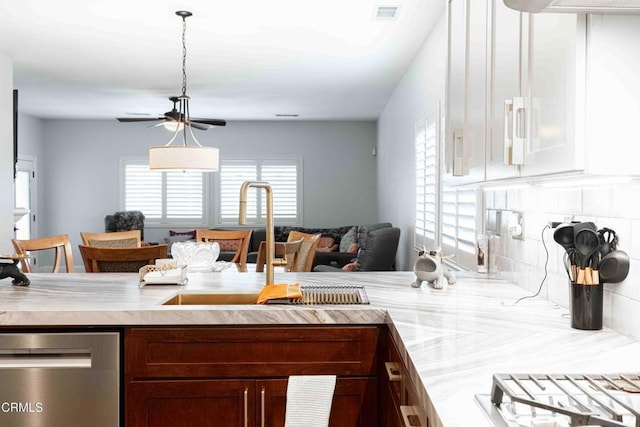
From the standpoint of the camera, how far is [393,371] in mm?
1819

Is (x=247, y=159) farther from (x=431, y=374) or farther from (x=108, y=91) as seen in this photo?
(x=431, y=374)

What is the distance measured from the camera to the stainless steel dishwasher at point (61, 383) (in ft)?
6.67

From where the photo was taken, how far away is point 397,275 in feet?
9.45

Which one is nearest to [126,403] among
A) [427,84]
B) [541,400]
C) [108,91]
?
[541,400]

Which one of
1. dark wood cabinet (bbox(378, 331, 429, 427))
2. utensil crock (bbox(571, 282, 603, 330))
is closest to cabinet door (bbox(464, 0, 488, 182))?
utensil crock (bbox(571, 282, 603, 330))

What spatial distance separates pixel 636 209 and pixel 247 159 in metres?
9.40

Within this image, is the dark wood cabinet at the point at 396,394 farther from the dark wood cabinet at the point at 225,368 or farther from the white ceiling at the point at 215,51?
the white ceiling at the point at 215,51

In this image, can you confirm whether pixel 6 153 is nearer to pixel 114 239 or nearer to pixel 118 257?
pixel 114 239

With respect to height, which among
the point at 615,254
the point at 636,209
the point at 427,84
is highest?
the point at 427,84

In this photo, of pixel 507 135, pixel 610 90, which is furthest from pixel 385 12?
pixel 610 90

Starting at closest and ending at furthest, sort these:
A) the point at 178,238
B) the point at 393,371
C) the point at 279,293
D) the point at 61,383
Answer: the point at 393,371 → the point at 61,383 → the point at 279,293 → the point at 178,238

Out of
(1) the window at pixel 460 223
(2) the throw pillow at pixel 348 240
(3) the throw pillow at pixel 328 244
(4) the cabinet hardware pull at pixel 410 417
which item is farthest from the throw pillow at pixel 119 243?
(3) the throw pillow at pixel 328 244

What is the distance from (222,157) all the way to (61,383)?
8.84 metres

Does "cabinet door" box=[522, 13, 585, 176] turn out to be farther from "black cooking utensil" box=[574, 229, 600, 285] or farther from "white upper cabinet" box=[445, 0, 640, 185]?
"black cooking utensil" box=[574, 229, 600, 285]
